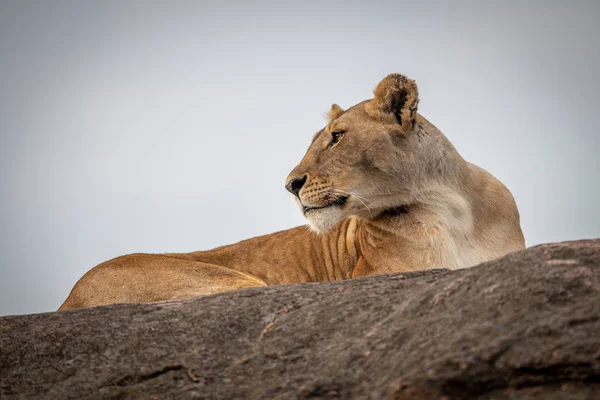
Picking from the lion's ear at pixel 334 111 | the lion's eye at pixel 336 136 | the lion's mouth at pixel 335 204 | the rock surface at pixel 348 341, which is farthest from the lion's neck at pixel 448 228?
the rock surface at pixel 348 341

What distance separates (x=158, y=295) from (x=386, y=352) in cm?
481

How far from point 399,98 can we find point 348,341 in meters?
4.03

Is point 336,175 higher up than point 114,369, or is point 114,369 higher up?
point 336,175

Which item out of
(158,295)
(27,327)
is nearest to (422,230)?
(158,295)

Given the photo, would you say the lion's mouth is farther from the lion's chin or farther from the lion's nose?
the lion's nose

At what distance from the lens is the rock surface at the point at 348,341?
2738 millimetres

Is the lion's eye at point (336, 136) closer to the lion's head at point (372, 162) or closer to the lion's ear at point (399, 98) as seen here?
the lion's head at point (372, 162)

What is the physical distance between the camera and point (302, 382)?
333 centimetres

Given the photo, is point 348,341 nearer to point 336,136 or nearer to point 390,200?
point 390,200

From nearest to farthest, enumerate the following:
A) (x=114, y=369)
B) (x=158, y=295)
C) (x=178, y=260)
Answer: (x=114, y=369), (x=158, y=295), (x=178, y=260)

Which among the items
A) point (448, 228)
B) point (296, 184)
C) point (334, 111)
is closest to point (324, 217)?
point (296, 184)

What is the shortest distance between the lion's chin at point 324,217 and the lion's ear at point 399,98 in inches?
43.5

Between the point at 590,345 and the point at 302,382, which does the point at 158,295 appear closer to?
the point at 302,382

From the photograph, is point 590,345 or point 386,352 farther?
point 386,352
